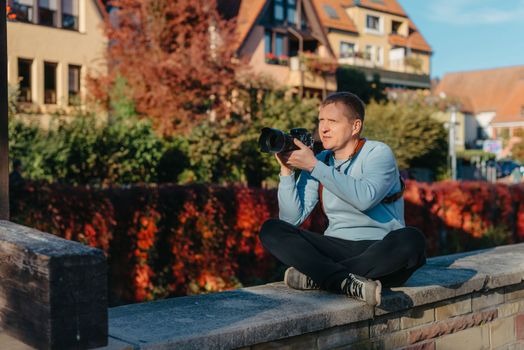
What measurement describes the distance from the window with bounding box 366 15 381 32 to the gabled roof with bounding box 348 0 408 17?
62 centimetres

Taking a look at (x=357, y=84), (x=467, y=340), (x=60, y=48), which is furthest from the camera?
(x=357, y=84)

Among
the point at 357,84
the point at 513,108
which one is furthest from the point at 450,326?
the point at 513,108

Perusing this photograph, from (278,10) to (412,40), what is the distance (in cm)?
1733

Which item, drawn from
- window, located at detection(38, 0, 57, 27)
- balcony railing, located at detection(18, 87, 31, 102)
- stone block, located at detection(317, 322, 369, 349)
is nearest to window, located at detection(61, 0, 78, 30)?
window, located at detection(38, 0, 57, 27)

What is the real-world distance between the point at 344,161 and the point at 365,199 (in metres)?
0.38

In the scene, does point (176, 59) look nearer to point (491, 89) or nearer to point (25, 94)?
point (25, 94)

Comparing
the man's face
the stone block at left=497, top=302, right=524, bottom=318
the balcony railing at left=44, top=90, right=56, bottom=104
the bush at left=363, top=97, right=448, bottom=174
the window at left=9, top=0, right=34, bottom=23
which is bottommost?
the stone block at left=497, top=302, right=524, bottom=318

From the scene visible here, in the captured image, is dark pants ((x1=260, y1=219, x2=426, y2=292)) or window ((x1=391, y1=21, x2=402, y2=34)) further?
window ((x1=391, y1=21, x2=402, y2=34))

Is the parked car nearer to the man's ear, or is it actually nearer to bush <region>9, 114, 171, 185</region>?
bush <region>9, 114, 171, 185</region>

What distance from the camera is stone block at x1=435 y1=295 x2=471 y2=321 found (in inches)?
168

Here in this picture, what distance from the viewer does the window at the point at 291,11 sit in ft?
125

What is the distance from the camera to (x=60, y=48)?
27391 millimetres

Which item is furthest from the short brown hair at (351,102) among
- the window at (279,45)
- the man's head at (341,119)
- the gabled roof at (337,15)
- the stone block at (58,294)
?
the gabled roof at (337,15)

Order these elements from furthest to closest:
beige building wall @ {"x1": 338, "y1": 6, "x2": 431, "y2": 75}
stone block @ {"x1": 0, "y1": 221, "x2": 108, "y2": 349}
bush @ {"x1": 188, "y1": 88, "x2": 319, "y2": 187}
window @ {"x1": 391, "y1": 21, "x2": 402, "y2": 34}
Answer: window @ {"x1": 391, "y1": 21, "x2": 402, "y2": 34} → beige building wall @ {"x1": 338, "y1": 6, "x2": 431, "y2": 75} → bush @ {"x1": 188, "y1": 88, "x2": 319, "y2": 187} → stone block @ {"x1": 0, "y1": 221, "x2": 108, "y2": 349}
